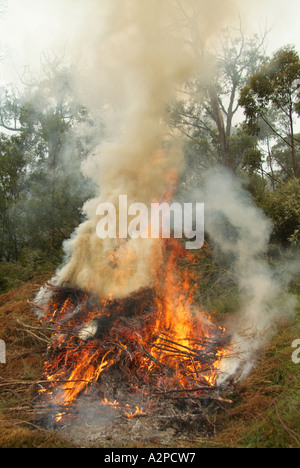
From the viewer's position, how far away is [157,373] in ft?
14.1

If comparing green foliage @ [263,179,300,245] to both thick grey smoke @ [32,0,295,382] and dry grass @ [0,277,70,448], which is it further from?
dry grass @ [0,277,70,448]

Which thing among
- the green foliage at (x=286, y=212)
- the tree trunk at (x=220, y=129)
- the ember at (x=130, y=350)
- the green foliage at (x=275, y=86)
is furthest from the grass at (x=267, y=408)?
the tree trunk at (x=220, y=129)

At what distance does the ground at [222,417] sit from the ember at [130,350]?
0.29 m

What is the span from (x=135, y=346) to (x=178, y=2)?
918 centimetres

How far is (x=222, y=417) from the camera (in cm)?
350

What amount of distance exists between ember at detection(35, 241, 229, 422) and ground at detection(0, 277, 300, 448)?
291 mm

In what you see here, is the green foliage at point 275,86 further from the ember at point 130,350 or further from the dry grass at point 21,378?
the dry grass at point 21,378

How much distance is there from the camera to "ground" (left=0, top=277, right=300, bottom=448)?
3.03 metres

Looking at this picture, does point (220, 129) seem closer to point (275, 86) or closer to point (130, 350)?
point (275, 86)

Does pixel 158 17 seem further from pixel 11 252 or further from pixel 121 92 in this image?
pixel 11 252

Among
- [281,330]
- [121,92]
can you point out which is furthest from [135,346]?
[121,92]

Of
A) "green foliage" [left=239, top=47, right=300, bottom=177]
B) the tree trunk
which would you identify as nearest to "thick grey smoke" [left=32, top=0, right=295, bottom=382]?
"green foliage" [left=239, top=47, right=300, bottom=177]

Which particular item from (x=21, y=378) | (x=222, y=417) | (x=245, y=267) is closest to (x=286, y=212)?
(x=245, y=267)

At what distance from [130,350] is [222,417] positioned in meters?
1.64
